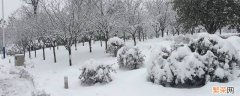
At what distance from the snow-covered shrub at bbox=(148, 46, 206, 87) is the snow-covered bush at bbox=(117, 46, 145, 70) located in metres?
4.78

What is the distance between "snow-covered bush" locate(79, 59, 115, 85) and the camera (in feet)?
54.1

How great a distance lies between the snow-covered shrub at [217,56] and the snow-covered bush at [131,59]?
5.45 metres

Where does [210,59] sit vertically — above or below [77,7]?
below

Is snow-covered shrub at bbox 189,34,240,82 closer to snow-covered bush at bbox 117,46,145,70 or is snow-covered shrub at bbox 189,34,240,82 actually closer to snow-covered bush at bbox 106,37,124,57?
snow-covered bush at bbox 117,46,145,70

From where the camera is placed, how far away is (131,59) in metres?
19.5

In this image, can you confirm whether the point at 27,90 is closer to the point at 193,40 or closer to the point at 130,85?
the point at 130,85

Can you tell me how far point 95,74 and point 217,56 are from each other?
6092 mm

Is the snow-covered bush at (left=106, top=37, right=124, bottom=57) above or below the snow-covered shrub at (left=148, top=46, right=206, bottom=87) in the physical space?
above

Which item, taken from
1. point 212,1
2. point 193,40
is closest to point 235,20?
point 212,1

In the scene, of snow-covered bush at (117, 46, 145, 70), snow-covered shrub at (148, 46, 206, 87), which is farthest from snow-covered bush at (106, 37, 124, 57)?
snow-covered shrub at (148, 46, 206, 87)

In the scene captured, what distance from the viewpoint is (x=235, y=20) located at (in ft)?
93.7

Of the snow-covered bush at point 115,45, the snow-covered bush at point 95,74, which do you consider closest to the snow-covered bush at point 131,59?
the snow-covered bush at point 95,74

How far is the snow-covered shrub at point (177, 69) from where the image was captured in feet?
43.9

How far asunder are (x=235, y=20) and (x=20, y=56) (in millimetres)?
18608
